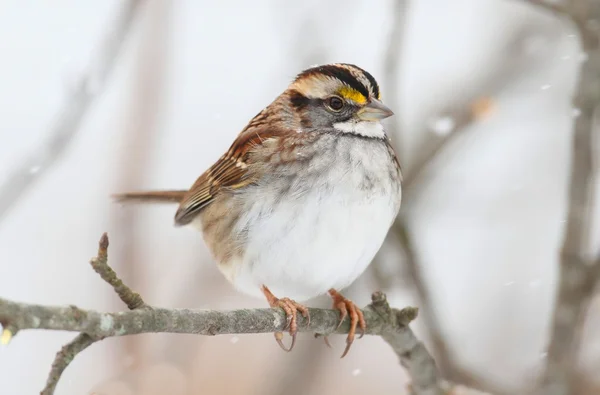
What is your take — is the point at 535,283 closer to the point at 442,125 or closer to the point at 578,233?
the point at 442,125

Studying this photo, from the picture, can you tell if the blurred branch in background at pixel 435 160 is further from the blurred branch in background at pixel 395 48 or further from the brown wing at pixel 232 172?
the brown wing at pixel 232 172

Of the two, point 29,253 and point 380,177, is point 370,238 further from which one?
point 29,253

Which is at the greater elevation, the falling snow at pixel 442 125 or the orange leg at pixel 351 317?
the falling snow at pixel 442 125

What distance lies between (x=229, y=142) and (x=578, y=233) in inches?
131

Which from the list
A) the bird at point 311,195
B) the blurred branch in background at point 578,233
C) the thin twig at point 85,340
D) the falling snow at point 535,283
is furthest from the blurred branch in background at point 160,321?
the falling snow at point 535,283

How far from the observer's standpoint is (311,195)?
2.73 metres

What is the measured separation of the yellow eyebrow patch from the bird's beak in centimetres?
3

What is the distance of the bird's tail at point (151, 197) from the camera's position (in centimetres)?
351

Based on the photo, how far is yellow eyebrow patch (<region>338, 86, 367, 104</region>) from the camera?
2.89 metres

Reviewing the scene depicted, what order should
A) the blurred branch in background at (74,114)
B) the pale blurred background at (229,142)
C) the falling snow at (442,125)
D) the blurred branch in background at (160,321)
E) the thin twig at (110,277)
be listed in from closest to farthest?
the blurred branch in background at (160,321)
the thin twig at (110,277)
the blurred branch in background at (74,114)
the falling snow at (442,125)
the pale blurred background at (229,142)

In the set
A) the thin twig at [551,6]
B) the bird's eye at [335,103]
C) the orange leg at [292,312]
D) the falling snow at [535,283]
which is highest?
the thin twig at [551,6]

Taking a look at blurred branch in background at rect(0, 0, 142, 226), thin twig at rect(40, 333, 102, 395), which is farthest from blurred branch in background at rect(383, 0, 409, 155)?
thin twig at rect(40, 333, 102, 395)

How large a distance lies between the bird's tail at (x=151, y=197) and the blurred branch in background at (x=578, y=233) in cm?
171

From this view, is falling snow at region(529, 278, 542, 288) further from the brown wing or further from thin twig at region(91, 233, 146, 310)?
thin twig at region(91, 233, 146, 310)
